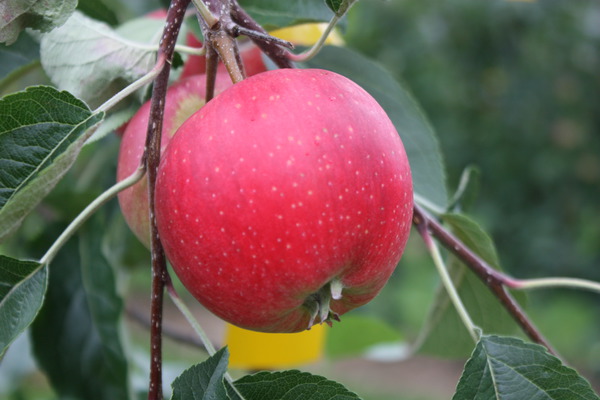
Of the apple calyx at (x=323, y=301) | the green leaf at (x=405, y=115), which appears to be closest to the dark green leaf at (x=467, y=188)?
the green leaf at (x=405, y=115)

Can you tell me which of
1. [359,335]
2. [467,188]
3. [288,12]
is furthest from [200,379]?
[359,335]

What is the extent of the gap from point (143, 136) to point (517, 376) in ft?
1.17

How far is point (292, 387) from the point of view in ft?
1.72

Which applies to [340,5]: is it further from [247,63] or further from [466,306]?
[466,306]

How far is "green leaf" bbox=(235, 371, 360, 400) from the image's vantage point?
515 mm

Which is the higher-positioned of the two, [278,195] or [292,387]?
[278,195]

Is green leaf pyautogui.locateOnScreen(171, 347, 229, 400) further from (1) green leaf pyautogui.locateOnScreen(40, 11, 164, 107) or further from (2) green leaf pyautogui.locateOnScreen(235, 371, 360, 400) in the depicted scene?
(1) green leaf pyautogui.locateOnScreen(40, 11, 164, 107)

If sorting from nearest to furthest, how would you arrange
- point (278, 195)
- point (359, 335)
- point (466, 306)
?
point (278, 195) → point (466, 306) → point (359, 335)

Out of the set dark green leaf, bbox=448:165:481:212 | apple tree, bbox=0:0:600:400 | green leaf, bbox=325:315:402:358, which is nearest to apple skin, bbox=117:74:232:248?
apple tree, bbox=0:0:600:400

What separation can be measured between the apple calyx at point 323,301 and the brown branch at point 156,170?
0.11 meters

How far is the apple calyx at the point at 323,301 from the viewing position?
502 millimetres

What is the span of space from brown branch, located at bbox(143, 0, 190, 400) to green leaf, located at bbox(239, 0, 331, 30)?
0.22 meters

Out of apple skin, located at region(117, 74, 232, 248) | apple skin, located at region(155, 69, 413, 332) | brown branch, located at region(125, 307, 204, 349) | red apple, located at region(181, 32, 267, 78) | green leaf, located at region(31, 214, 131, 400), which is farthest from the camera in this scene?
brown branch, located at region(125, 307, 204, 349)

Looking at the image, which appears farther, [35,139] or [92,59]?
[92,59]
